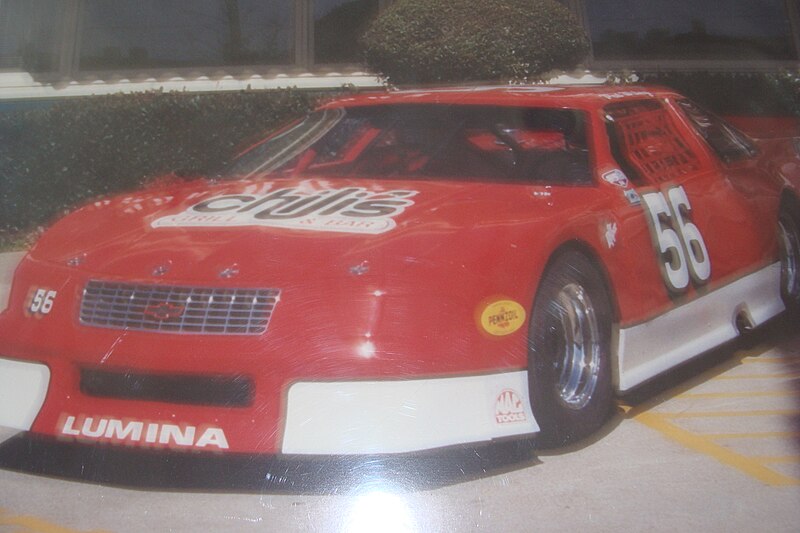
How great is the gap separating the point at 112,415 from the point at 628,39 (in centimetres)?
171

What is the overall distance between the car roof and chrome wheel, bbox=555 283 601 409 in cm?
58

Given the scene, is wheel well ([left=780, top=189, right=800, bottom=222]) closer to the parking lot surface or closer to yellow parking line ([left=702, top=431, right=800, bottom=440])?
the parking lot surface

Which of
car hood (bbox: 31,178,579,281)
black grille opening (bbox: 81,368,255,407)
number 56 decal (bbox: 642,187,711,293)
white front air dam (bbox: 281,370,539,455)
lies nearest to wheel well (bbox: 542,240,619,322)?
car hood (bbox: 31,178,579,281)

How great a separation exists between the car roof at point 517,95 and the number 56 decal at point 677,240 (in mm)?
347

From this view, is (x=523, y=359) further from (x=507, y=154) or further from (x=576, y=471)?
(x=507, y=154)

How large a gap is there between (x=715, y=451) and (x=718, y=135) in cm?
134

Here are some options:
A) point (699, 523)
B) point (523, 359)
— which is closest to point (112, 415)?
point (523, 359)

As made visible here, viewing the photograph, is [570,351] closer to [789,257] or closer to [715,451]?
[715,451]

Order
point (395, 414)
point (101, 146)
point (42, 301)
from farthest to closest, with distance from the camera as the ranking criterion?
point (42, 301) < point (101, 146) < point (395, 414)

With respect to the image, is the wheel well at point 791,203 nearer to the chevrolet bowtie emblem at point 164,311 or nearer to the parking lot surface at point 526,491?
the parking lot surface at point 526,491

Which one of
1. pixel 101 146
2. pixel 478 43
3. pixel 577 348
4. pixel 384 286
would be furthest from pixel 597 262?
pixel 101 146

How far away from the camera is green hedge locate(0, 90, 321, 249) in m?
2.24

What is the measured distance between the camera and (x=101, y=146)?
2.40 metres

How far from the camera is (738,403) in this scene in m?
3.02
